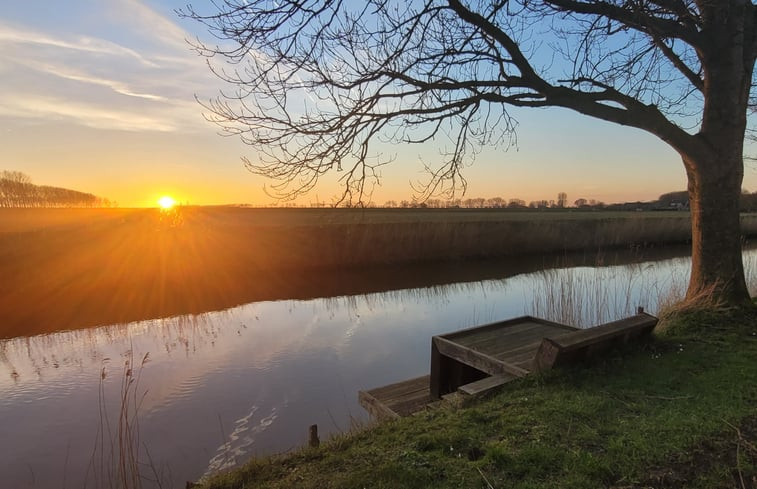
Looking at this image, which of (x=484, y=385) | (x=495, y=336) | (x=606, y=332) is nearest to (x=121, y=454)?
(x=484, y=385)

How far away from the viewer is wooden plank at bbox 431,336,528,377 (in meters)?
4.15

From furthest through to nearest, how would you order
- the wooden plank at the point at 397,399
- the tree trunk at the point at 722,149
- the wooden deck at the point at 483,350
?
the tree trunk at the point at 722,149 → the wooden plank at the point at 397,399 → the wooden deck at the point at 483,350

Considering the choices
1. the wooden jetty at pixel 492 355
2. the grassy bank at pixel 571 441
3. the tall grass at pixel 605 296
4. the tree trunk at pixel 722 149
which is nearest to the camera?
the grassy bank at pixel 571 441

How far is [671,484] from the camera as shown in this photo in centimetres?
225

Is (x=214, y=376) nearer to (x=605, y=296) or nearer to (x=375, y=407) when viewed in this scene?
(x=375, y=407)

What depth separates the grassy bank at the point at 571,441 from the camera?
2.37 m

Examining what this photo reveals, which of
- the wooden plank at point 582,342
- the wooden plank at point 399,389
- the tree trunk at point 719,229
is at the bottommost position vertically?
the wooden plank at point 399,389

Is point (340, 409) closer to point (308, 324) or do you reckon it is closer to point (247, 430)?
point (247, 430)

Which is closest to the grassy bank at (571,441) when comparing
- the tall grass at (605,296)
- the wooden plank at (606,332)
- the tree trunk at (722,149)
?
the wooden plank at (606,332)

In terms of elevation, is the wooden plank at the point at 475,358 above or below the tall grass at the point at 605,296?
above

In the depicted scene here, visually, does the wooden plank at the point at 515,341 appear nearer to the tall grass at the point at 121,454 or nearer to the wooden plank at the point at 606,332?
the wooden plank at the point at 606,332

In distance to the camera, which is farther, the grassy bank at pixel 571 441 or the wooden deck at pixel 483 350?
the wooden deck at pixel 483 350

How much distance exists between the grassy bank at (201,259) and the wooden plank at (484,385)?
412cm

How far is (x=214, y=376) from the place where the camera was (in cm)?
754
